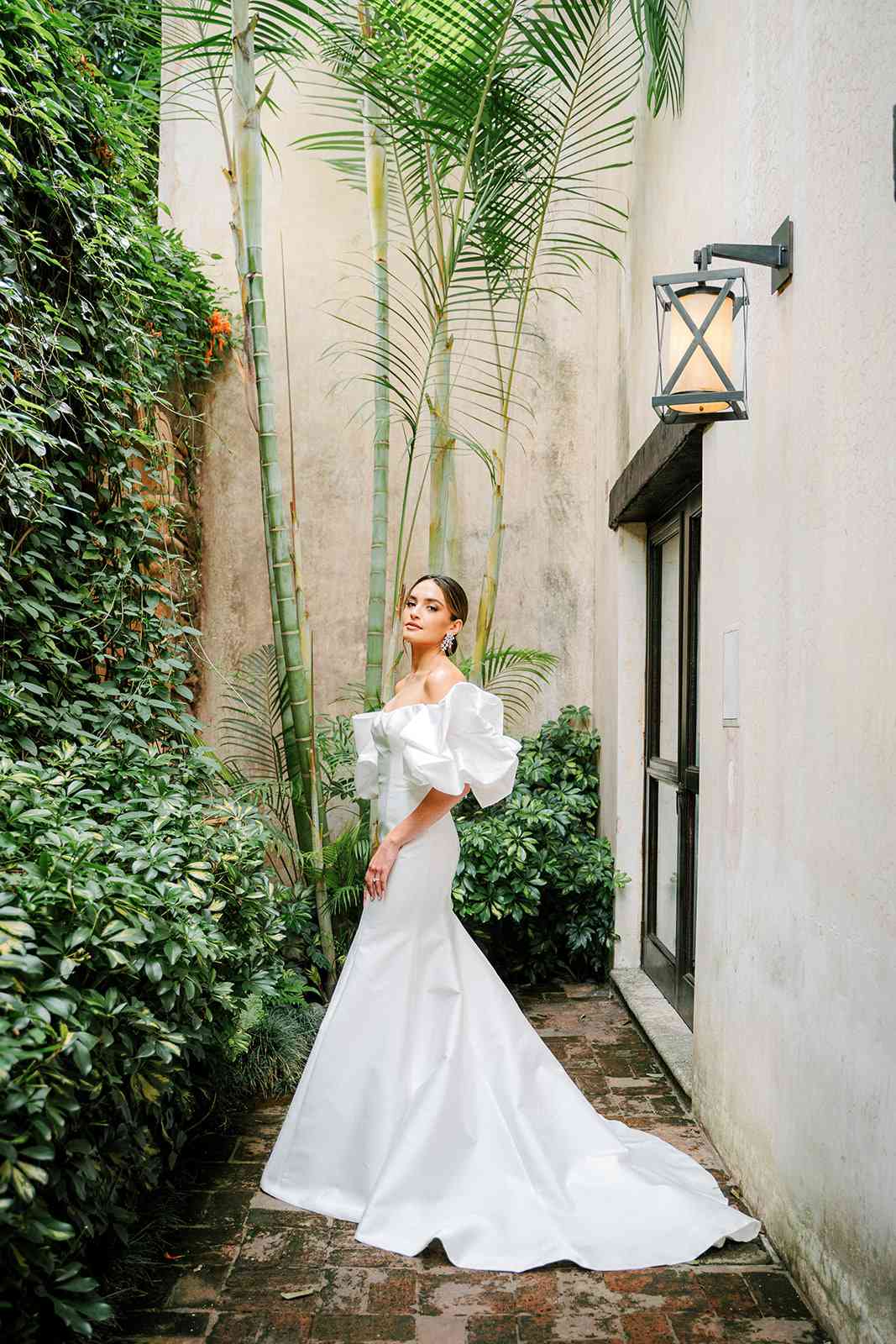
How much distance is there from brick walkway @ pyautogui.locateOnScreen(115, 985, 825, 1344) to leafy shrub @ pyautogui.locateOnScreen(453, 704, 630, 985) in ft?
6.78

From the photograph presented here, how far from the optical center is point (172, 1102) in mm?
2703

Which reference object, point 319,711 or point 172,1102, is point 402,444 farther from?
point 172,1102

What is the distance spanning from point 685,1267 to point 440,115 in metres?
4.29

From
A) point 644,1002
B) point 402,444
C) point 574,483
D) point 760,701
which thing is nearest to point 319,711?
point 402,444

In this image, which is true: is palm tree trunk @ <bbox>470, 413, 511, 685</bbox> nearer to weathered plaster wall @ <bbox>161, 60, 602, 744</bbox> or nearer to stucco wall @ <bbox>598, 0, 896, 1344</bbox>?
weathered plaster wall @ <bbox>161, 60, 602, 744</bbox>

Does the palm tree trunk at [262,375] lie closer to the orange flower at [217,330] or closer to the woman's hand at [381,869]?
the orange flower at [217,330]

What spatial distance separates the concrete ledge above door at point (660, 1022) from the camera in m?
3.78

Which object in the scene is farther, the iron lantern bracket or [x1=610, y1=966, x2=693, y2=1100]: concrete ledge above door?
[x1=610, y1=966, x2=693, y2=1100]: concrete ledge above door

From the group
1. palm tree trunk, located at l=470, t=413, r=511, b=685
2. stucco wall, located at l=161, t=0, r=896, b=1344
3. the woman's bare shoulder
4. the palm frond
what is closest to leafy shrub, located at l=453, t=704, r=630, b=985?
stucco wall, located at l=161, t=0, r=896, b=1344

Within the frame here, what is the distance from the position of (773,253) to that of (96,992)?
2.32 m

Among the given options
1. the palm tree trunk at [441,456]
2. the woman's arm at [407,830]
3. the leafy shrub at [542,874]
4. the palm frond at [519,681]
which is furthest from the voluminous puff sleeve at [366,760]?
the palm frond at [519,681]

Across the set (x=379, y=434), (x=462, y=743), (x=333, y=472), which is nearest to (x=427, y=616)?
(x=462, y=743)

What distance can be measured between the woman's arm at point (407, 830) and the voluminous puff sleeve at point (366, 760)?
0.83 ft

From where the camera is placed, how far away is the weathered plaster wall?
575 cm
